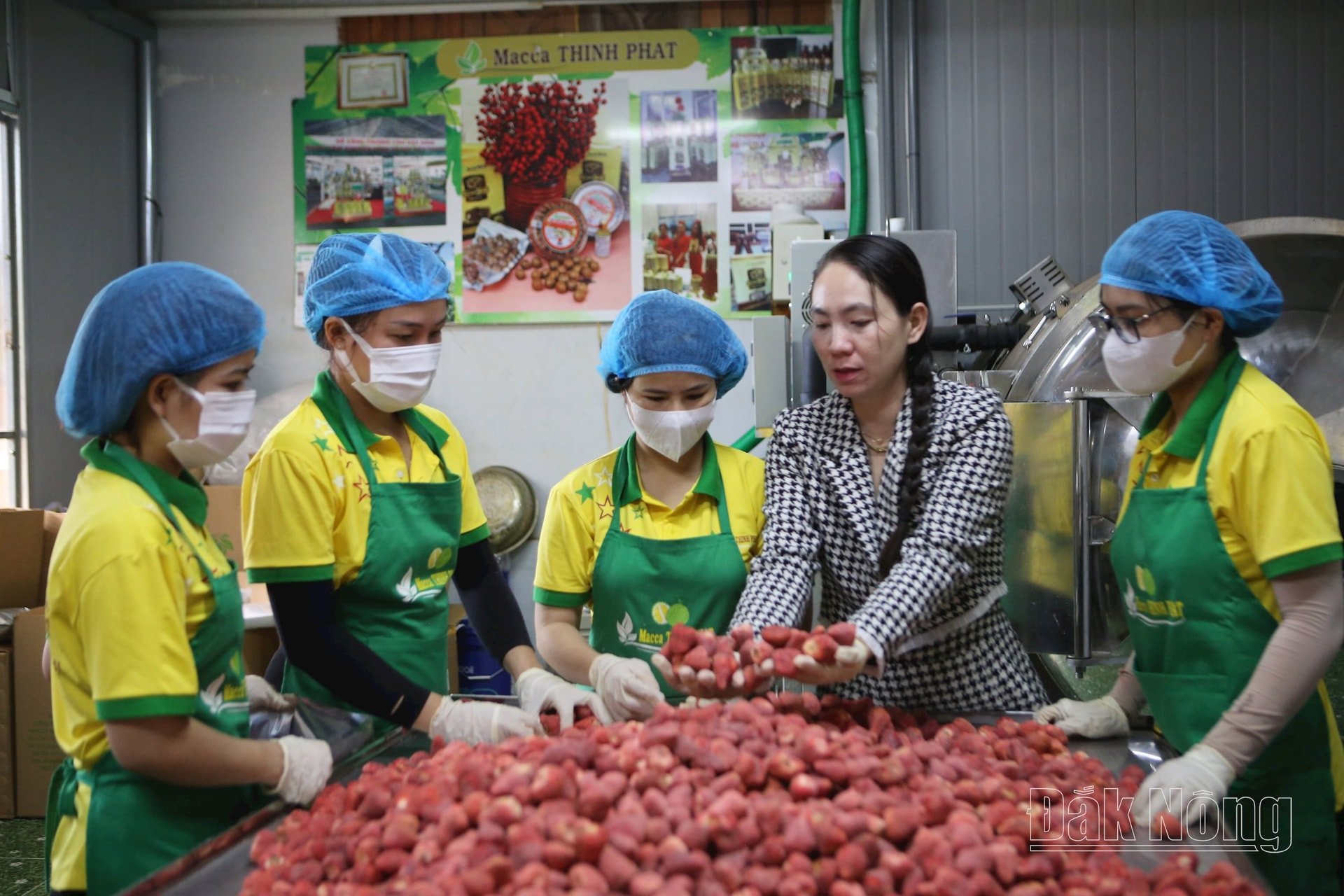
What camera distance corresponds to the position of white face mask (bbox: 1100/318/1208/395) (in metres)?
1.46

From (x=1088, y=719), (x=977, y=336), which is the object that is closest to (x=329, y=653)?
(x=1088, y=719)

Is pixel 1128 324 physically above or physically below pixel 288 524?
above

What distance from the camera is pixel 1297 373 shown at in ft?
8.70

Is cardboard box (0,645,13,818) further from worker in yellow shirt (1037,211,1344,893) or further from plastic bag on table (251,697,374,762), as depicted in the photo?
worker in yellow shirt (1037,211,1344,893)

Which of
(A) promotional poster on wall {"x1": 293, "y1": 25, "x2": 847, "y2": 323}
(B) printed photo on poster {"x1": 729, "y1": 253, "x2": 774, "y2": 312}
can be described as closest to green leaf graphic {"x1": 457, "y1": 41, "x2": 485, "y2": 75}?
(A) promotional poster on wall {"x1": 293, "y1": 25, "x2": 847, "y2": 323}

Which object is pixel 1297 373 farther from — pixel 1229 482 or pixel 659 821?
pixel 659 821

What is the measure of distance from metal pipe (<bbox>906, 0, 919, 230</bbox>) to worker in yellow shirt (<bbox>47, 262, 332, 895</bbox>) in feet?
10.4

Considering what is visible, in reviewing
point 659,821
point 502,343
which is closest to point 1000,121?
point 502,343

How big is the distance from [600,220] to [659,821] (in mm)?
3415

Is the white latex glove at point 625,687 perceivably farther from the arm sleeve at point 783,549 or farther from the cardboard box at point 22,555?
the cardboard box at point 22,555

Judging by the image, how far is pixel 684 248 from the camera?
4133mm

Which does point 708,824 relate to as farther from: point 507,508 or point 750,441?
point 507,508

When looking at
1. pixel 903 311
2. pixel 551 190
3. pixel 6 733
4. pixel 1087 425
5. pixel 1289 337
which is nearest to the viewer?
pixel 903 311

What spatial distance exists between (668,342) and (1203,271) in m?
0.84
